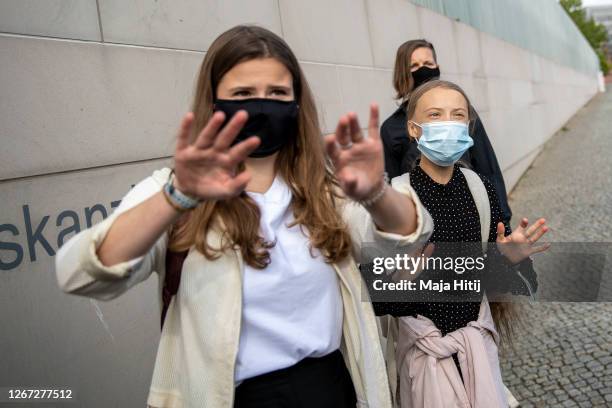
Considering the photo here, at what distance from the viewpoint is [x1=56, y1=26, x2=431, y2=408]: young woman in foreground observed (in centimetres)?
124

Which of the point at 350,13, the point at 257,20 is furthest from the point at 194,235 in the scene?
the point at 350,13

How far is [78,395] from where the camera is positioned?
2410 mm

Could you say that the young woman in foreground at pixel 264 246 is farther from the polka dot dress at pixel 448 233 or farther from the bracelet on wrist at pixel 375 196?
the polka dot dress at pixel 448 233

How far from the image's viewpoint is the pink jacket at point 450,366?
1.97 meters

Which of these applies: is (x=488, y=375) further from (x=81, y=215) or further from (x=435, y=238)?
(x=81, y=215)

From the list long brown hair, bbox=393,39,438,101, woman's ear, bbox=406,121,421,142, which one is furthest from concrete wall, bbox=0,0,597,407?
woman's ear, bbox=406,121,421,142

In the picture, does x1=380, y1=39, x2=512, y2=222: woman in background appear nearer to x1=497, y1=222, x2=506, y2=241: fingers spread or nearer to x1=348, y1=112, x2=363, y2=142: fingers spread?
x1=497, y1=222, x2=506, y2=241: fingers spread

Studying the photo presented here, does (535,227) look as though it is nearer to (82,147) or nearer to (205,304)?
(205,304)

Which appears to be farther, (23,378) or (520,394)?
(520,394)

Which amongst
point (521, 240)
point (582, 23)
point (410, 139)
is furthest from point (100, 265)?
point (582, 23)

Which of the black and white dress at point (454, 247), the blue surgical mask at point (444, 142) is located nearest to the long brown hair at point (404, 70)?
the blue surgical mask at point (444, 142)

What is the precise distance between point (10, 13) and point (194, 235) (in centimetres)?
144

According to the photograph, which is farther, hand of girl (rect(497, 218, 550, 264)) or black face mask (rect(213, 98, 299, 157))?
hand of girl (rect(497, 218, 550, 264))

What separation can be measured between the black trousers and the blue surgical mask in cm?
106
